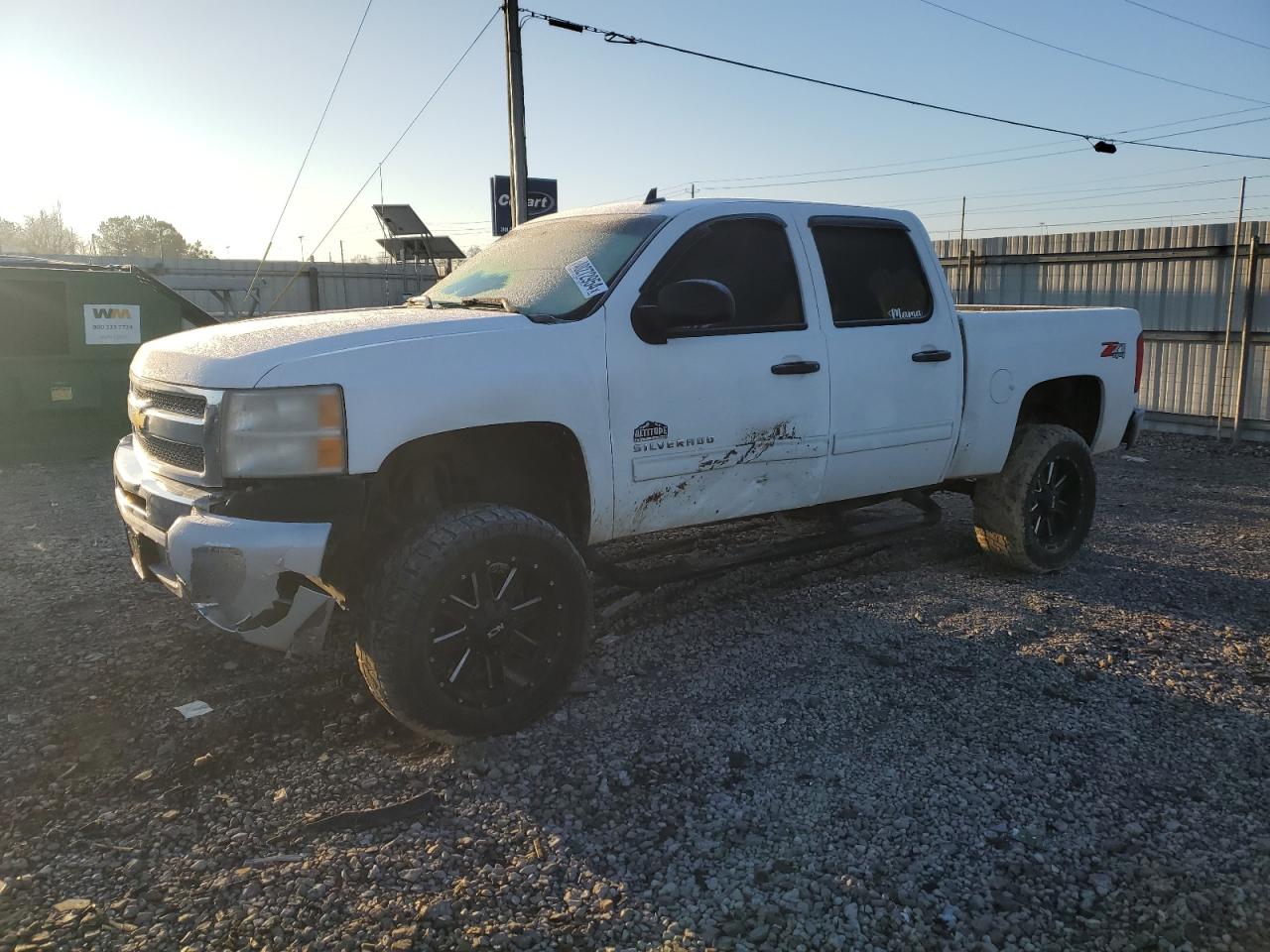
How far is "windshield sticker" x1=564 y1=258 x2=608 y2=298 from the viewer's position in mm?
3998

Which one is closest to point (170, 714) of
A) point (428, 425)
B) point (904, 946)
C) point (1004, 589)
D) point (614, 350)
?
point (428, 425)

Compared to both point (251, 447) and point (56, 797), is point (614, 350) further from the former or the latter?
point (56, 797)

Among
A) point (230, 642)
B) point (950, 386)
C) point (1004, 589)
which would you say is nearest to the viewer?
point (230, 642)

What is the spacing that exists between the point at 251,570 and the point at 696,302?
191 cm

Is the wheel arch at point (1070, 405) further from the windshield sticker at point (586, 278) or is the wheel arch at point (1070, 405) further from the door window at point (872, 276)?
the windshield sticker at point (586, 278)

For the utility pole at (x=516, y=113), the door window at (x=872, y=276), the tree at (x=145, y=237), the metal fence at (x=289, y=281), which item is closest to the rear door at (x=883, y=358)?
the door window at (x=872, y=276)

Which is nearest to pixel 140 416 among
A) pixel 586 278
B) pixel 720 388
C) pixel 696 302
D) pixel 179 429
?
pixel 179 429

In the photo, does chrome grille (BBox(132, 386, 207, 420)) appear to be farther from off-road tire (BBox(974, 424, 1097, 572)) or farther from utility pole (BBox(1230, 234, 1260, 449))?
utility pole (BBox(1230, 234, 1260, 449))

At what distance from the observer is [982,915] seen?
8.64 feet

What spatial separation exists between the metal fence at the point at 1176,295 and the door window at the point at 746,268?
29.7 ft

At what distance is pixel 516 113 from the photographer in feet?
39.6

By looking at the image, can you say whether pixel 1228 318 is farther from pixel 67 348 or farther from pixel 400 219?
pixel 67 348

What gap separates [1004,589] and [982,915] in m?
3.17

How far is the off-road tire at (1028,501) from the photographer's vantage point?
221 inches
